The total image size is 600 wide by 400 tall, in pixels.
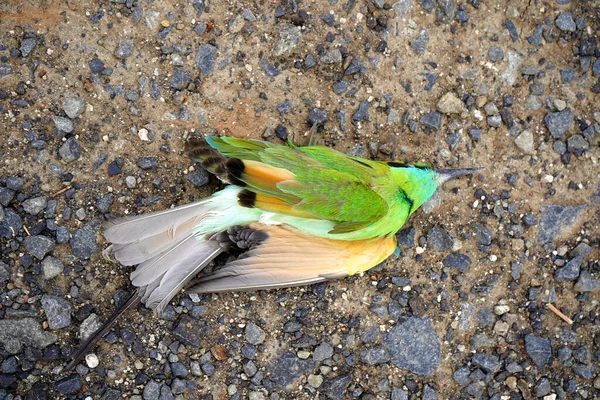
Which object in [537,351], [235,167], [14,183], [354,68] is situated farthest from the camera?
[537,351]

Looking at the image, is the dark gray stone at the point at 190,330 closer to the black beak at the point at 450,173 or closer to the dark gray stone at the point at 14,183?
the dark gray stone at the point at 14,183

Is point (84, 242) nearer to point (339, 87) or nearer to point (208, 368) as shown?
point (208, 368)

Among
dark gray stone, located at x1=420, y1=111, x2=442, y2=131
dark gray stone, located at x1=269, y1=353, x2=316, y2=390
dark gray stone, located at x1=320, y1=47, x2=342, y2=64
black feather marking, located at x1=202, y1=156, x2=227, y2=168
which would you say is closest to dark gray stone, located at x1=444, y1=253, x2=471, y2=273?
dark gray stone, located at x1=420, y1=111, x2=442, y2=131

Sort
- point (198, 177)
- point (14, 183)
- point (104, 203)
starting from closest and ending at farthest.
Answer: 1. point (14, 183)
2. point (104, 203)
3. point (198, 177)

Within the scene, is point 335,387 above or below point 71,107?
below

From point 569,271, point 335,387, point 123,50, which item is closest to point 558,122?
point 569,271

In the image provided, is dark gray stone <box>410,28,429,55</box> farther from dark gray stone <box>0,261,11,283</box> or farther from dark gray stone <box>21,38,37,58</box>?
dark gray stone <box>0,261,11,283</box>

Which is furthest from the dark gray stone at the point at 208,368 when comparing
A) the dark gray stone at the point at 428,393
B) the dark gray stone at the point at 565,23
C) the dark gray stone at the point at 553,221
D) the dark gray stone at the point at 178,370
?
the dark gray stone at the point at 565,23
